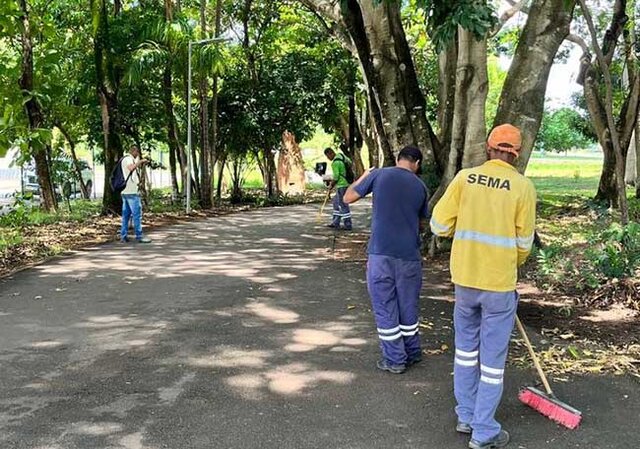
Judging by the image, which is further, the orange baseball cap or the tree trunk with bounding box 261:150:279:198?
the tree trunk with bounding box 261:150:279:198

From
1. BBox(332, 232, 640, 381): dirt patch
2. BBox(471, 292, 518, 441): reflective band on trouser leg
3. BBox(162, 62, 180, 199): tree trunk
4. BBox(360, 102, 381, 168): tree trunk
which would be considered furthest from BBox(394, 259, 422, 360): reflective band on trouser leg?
BBox(360, 102, 381, 168): tree trunk

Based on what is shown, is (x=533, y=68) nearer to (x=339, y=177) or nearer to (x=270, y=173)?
(x=339, y=177)

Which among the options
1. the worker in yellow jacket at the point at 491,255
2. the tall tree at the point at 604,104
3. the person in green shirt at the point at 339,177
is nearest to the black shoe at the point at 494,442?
the worker in yellow jacket at the point at 491,255

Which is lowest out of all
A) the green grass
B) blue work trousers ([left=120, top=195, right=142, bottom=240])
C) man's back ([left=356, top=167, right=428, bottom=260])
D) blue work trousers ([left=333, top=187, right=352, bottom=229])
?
the green grass

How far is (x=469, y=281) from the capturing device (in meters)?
4.24

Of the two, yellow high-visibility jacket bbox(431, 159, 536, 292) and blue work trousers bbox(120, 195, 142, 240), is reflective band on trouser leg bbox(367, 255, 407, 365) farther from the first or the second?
blue work trousers bbox(120, 195, 142, 240)

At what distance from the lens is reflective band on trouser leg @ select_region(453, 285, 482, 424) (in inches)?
171

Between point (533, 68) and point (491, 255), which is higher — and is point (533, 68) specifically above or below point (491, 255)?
above

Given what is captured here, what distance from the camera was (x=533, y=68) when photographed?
970 centimetres

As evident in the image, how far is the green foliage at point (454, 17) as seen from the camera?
6141 millimetres

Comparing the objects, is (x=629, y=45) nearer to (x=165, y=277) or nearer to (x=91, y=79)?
(x=165, y=277)

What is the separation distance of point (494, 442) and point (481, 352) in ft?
1.77

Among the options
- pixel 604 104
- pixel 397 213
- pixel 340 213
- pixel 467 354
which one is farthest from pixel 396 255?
pixel 604 104

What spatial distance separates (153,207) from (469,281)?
679 inches
